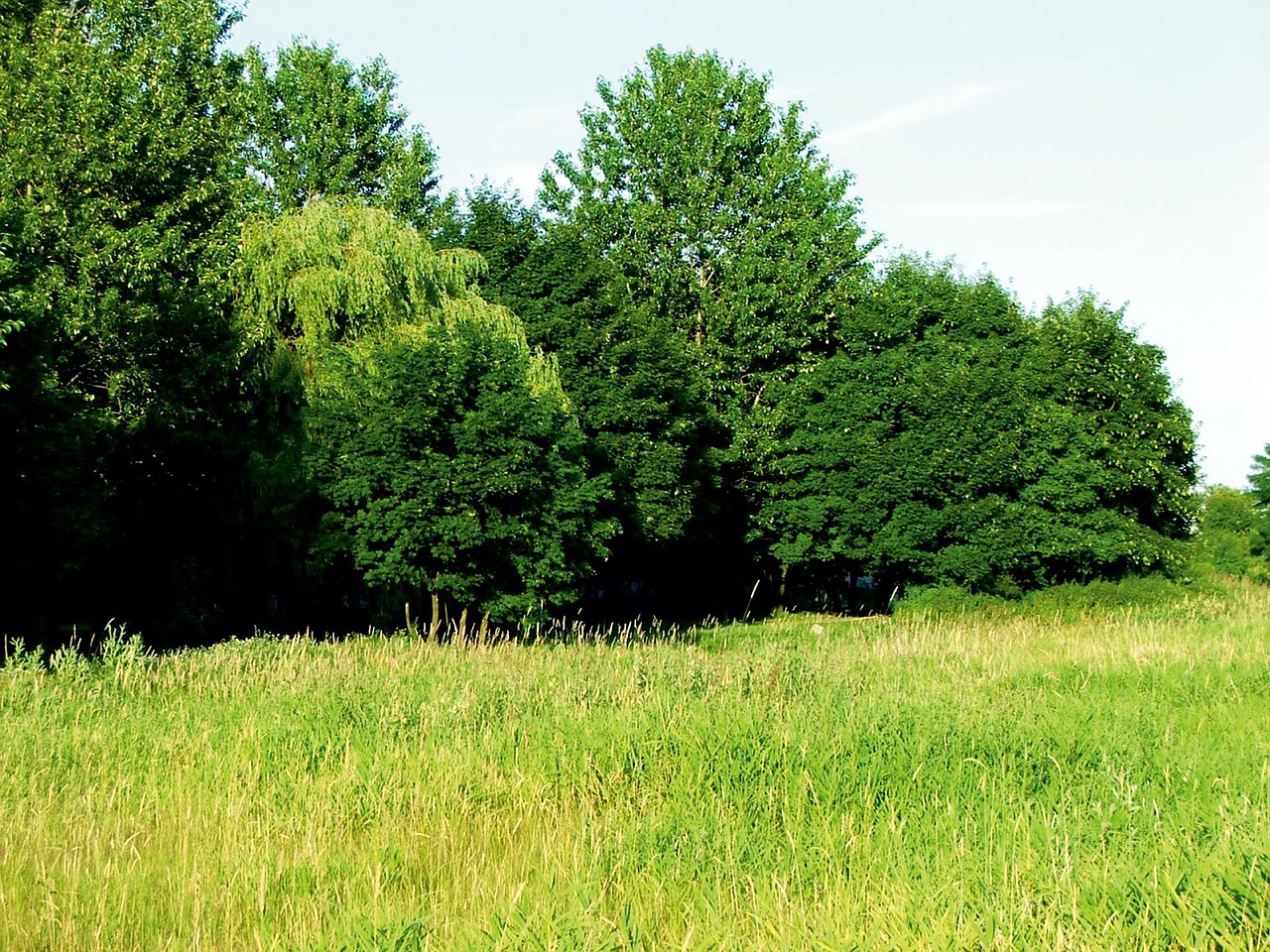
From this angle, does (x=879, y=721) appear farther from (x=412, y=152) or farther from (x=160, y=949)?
(x=412, y=152)

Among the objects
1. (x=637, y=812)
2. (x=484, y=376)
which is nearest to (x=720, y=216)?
(x=484, y=376)

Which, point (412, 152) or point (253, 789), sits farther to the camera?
point (412, 152)

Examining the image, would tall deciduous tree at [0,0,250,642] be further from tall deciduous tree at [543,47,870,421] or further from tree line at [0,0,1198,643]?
tall deciduous tree at [543,47,870,421]

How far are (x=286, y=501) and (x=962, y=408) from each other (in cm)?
2019

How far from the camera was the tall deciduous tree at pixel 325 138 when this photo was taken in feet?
129

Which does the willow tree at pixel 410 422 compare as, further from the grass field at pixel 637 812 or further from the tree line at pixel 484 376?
the grass field at pixel 637 812

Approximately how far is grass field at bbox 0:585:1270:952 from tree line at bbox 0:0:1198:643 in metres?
10.4

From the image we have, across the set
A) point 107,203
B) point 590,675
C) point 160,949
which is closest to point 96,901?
point 160,949

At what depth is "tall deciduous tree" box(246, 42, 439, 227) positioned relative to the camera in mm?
39375

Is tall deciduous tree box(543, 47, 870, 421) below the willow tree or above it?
above

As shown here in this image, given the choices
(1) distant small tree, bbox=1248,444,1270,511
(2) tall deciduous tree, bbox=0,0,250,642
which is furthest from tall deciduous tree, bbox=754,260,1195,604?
(1) distant small tree, bbox=1248,444,1270,511

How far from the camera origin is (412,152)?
134 feet

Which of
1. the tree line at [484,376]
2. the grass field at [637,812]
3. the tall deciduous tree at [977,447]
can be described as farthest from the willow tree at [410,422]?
the tall deciduous tree at [977,447]

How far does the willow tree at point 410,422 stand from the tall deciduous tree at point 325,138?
14.5 m
